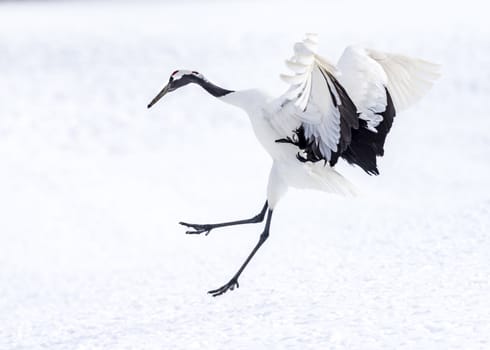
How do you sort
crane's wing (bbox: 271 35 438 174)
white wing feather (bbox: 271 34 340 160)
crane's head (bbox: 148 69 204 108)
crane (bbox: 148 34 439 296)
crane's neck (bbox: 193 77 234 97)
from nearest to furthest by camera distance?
white wing feather (bbox: 271 34 340 160) < crane's wing (bbox: 271 35 438 174) < crane (bbox: 148 34 439 296) < crane's neck (bbox: 193 77 234 97) < crane's head (bbox: 148 69 204 108)

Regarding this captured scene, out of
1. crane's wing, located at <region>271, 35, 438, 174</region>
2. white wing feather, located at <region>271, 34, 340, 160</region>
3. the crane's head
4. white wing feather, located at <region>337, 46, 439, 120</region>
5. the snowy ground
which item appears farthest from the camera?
the crane's head

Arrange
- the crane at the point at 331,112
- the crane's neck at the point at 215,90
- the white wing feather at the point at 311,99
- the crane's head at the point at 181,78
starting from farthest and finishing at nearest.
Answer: the crane's head at the point at 181,78
the crane's neck at the point at 215,90
the crane at the point at 331,112
the white wing feather at the point at 311,99

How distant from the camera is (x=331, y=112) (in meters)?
4.82

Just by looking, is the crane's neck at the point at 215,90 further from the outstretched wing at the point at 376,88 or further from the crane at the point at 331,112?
the outstretched wing at the point at 376,88

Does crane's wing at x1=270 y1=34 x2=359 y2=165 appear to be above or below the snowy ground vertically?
above

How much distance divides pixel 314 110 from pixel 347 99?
18 cm

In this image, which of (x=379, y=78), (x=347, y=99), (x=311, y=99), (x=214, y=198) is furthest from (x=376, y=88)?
(x=214, y=198)

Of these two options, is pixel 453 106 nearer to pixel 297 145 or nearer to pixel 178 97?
pixel 178 97

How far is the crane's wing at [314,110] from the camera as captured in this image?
444 centimetres

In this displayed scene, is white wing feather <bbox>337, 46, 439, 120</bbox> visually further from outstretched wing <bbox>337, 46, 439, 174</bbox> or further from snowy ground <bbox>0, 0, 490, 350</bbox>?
snowy ground <bbox>0, 0, 490, 350</bbox>

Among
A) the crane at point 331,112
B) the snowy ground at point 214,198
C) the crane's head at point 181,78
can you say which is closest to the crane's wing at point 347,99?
the crane at point 331,112

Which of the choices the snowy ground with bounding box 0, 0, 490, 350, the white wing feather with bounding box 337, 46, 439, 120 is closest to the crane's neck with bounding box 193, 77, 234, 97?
the white wing feather with bounding box 337, 46, 439, 120

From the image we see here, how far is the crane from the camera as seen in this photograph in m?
4.79

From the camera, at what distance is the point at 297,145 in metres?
5.24
